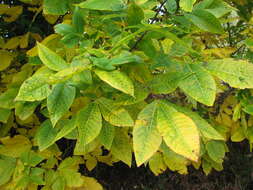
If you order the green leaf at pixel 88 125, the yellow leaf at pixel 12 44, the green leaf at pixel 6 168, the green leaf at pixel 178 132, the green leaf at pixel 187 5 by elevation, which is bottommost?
the green leaf at pixel 6 168

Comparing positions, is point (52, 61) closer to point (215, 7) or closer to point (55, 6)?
point (55, 6)

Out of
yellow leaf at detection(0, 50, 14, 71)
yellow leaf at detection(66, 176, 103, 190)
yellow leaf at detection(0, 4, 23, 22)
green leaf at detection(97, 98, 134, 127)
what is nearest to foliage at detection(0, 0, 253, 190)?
green leaf at detection(97, 98, 134, 127)

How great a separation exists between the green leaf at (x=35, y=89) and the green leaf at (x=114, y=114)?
5.6 inches

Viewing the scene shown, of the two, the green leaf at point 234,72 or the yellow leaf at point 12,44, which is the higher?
the green leaf at point 234,72

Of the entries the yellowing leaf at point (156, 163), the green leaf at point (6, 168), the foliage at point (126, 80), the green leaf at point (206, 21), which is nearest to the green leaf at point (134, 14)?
the foliage at point (126, 80)

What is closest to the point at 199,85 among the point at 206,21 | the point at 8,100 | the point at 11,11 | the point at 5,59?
the point at 206,21

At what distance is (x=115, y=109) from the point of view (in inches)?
30.5

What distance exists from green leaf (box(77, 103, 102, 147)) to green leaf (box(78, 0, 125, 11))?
0.23m

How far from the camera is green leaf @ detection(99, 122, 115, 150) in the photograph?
0.81m

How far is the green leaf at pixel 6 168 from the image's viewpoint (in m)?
1.23

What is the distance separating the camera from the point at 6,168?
1260 millimetres

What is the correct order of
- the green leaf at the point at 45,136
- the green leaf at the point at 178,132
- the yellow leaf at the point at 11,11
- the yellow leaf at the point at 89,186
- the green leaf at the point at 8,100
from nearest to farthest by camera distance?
1. the green leaf at the point at 178,132
2. the green leaf at the point at 45,136
3. the green leaf at the point at 8,100
4. the yellow leaf at the point at 89,186
5. the yellow leaf at the point at 11,11

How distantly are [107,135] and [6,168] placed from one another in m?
0.62

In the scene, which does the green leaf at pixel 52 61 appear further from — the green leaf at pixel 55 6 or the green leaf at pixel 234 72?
the green leaf at pixel 234 72
